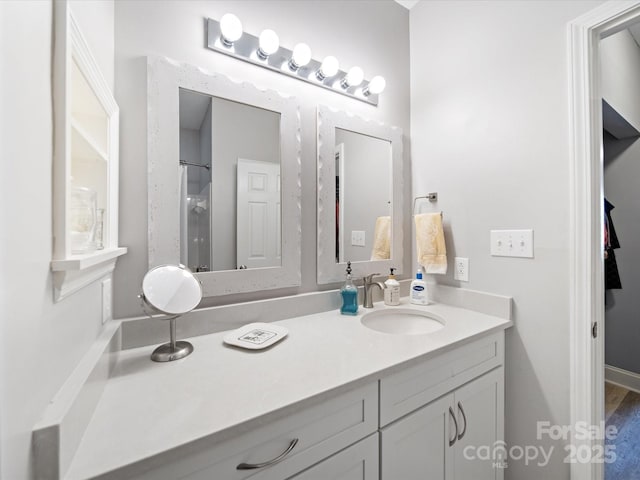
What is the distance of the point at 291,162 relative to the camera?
1290 millimetres

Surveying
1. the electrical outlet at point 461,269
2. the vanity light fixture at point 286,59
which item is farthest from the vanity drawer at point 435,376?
the vanity light fixture at point 286,59

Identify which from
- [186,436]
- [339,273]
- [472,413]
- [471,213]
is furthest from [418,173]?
[186,436]

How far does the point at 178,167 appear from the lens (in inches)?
41.2

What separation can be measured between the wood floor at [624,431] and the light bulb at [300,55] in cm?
250

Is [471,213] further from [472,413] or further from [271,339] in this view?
[271,339]

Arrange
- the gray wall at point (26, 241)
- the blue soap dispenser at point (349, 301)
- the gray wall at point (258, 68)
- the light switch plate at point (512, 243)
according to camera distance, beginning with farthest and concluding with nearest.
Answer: the blue soap dispenser at point (349, 301) < the light switch plate at point (512, 243) < the gray wall at point (258, 68) < the gray wall at point (26, 241)

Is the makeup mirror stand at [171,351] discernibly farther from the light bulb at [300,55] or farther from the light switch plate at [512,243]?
the light switch plate at [512,243]

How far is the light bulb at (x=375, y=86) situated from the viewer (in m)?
1.51

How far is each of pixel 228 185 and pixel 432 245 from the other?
3.36 ft

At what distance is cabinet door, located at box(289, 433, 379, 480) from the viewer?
698 millimetres

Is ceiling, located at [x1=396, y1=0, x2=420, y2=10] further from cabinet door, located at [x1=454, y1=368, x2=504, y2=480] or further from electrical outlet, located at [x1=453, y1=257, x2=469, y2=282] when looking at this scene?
cabinet door, located at [x1=454, y1=368, x2=504, y2=480]

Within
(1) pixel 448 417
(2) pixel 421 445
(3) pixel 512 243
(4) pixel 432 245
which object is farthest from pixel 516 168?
(2) pixel 421 445

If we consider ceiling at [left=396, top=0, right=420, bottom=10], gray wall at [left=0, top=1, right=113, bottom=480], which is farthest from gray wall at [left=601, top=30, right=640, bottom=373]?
gray wall at [left=0, top=1, right=113, bottom=480]

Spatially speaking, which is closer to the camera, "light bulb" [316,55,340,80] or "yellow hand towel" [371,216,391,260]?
"light bulb" [316,55,340,80]
